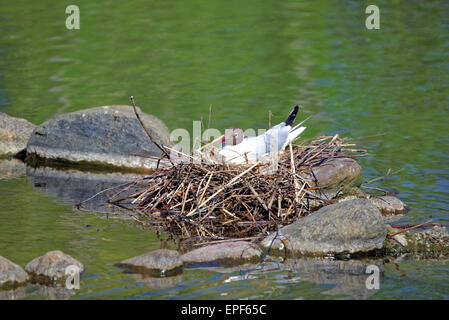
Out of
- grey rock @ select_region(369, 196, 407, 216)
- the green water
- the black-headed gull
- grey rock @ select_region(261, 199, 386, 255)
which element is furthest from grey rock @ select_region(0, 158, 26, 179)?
grey rock @ select_region(369, 196, 407, 216)

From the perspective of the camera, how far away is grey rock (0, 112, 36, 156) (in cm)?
1260

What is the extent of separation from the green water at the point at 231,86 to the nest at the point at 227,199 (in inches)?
17.9

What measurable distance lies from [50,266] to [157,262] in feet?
3.42

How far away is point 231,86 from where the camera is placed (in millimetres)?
15961

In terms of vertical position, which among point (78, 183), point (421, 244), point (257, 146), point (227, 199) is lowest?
point (421, 244)

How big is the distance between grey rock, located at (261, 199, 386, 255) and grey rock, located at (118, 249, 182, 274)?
3.58 ft

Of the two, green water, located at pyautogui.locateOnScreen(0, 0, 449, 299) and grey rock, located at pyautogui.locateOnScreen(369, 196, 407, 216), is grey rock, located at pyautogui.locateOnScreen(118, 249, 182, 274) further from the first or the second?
grey rock, located at pyautogui.locateOnScreen(369, 196, 407, 216)

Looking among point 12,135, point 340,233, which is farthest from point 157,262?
point 12,135

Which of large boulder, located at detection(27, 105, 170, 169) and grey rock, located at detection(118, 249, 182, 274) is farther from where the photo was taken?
large boulder, located at detection(27, 105, 170, 169)

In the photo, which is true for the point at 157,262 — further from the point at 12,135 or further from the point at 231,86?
the point at 231,86

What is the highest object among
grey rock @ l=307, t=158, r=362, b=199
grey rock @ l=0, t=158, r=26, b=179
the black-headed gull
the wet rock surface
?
the black-headed gull

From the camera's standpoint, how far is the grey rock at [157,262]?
23.4 feet

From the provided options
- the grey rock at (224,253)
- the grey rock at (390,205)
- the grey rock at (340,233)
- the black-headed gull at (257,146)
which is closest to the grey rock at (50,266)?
the grey rock at (224,253)

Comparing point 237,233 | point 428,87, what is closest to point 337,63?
point 428,87
